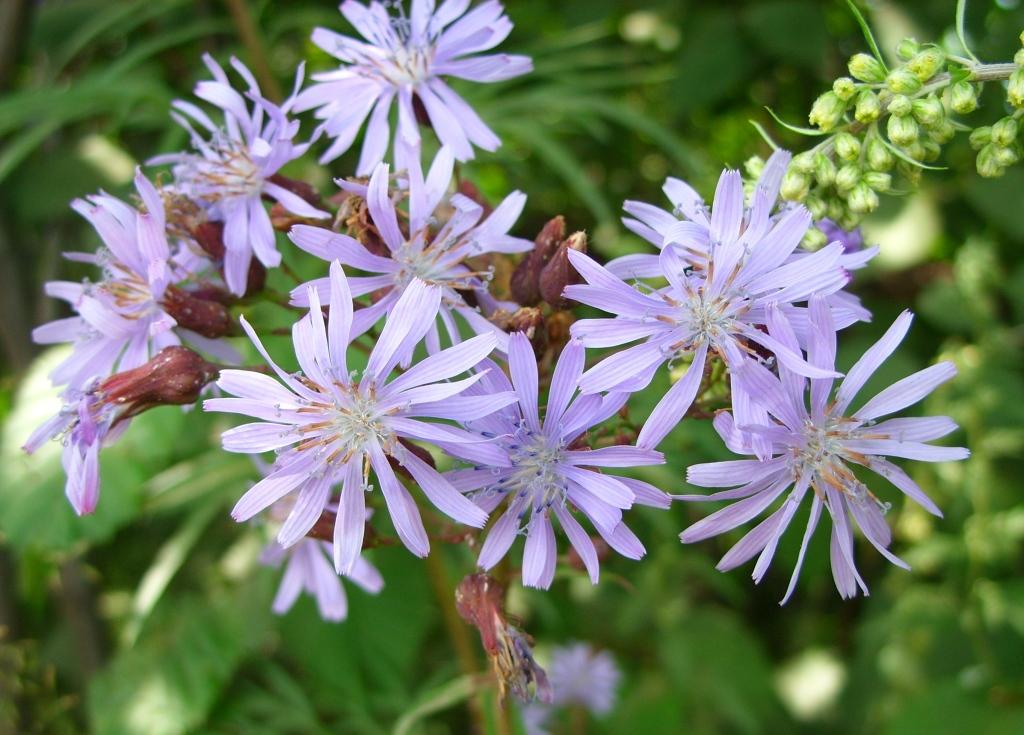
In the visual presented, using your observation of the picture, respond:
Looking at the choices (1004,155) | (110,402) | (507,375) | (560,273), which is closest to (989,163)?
(1004,155)

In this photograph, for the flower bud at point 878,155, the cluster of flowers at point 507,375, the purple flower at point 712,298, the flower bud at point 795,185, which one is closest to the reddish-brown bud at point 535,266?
the cluster of flowers at point 507,375

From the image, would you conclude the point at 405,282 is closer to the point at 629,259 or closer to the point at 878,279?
the point at 629,259

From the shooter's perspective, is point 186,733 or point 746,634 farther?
point 746,634

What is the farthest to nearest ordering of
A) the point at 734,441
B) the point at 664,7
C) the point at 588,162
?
1. the point at 588,162
2. the point at 664,7
3. the point at 734,441

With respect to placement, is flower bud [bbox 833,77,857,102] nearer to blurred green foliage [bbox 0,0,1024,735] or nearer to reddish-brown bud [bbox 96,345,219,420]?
blurred green foliage [bbox 0,0,1024,735]

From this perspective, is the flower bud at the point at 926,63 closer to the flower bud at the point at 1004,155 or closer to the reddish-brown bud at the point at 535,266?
the flower bud at the point at 1004,155

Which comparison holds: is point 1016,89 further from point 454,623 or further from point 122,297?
point 454,623

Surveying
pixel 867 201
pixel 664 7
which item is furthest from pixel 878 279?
pixel 867 201
